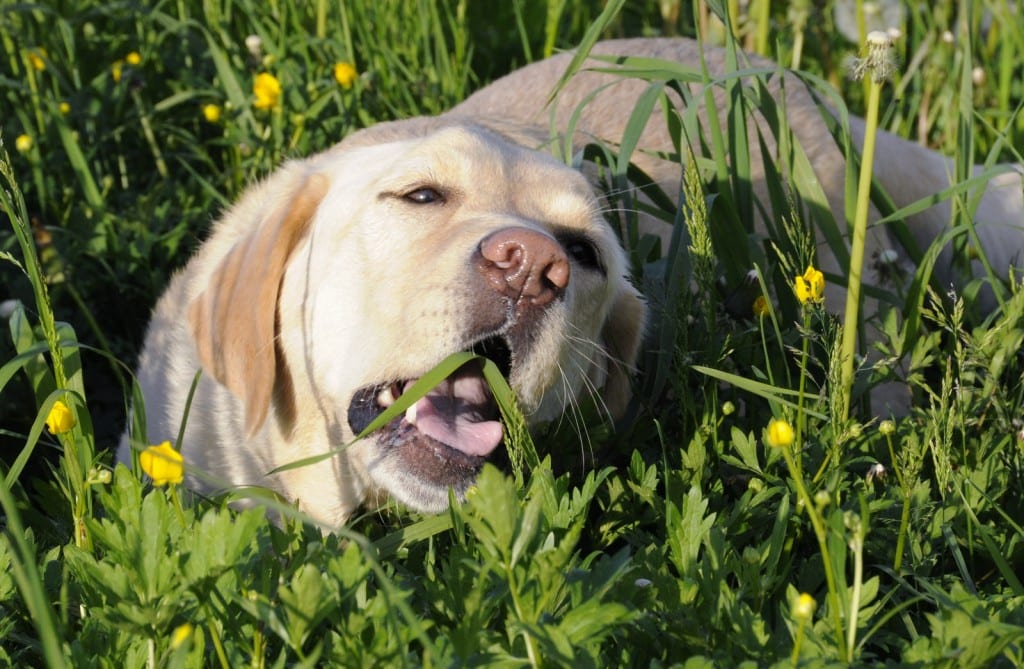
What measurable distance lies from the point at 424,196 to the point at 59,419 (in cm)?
99

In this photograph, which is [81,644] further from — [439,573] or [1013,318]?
[1013,318]

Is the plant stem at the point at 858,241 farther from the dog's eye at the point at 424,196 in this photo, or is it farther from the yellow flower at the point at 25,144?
the yellow flower at the point at 25,144

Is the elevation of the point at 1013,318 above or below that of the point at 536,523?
below

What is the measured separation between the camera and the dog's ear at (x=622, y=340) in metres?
2.92

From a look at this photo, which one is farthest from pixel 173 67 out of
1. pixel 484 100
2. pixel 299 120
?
pixel 484 100

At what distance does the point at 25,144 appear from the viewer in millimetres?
3736

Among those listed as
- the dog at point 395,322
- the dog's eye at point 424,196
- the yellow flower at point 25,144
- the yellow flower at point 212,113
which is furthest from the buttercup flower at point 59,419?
the yellow flower at point 212,113

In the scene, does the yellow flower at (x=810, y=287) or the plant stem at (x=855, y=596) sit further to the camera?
the yellow flower at (x=810, y=287)

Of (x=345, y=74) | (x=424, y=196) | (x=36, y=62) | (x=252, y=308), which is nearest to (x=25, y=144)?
(x=36, y=62)

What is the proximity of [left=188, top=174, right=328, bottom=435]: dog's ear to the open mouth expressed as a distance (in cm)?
22

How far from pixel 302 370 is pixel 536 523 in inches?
44.7

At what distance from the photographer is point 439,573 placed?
6.63ft

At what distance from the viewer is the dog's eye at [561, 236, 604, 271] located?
274 cm

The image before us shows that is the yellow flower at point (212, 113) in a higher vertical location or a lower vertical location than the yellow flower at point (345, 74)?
lower
